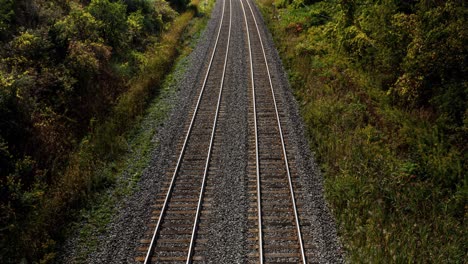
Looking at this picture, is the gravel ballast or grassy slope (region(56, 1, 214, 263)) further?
grassy slope (region(56, 1, 214, 263))

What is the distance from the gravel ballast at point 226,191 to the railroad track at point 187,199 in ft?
0.97

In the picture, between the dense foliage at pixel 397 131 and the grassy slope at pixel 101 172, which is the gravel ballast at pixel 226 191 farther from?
the dense foliage at pixel 397 131

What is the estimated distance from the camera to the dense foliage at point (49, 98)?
9.34 m

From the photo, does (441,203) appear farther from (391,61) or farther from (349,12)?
(349,12)

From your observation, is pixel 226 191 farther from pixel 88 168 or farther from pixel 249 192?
pixel 88 168

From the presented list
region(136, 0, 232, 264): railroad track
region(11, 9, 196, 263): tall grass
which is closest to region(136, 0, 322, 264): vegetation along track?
region(136, 0, 232, 264): railroad track

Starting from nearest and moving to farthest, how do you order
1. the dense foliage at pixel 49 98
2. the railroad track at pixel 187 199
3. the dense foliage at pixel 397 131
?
the railroad track at pixel 187 199, the dense foliage at pixel 397 131, the dense foliage at pixel 49 98

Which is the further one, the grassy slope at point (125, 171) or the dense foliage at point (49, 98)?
the grassy slope at point (125, 171)

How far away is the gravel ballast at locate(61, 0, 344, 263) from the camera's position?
8852mm

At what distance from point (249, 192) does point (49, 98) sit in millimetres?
8216

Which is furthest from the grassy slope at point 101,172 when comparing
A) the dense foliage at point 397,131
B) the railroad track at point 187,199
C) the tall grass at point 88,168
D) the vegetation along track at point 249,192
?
the dense foliage at point 397,131

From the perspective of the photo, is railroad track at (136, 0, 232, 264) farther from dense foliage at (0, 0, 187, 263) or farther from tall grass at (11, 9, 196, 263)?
dense foliage at (0, 0, 187, 263)

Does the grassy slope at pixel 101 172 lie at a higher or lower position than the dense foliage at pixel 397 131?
lower

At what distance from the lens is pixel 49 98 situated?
12.9 metres
